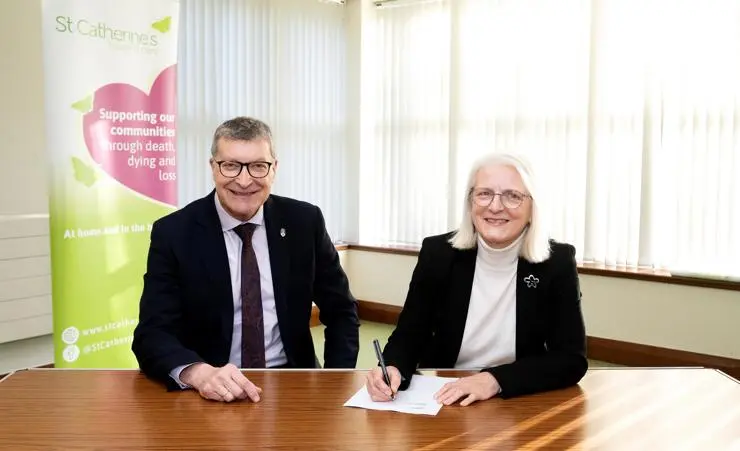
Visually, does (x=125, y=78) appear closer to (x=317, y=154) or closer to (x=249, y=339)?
(x=249, y=339)

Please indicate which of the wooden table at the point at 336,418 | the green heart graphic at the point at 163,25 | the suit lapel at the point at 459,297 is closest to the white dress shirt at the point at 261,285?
the wooden table at the point at 336,418

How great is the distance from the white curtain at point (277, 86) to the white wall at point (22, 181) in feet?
3.50

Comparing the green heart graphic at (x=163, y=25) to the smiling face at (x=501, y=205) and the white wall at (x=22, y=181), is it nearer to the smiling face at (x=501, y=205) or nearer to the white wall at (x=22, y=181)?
the white wall at (x=22, y=181)

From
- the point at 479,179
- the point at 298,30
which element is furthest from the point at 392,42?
the point at 479,179

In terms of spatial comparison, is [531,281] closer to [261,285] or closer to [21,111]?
[261,285]

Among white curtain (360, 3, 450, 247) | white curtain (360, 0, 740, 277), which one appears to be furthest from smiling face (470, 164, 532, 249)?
white curtain (360, 3, 450, 247)

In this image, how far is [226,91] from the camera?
5.31 metres

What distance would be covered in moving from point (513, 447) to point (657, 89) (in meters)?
3.92

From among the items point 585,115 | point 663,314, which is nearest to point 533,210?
point 663,314

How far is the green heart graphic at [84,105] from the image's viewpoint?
3506mm

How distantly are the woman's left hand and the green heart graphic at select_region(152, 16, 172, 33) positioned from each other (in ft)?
9.64

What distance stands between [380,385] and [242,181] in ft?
2.64

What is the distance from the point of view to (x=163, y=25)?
391 cm

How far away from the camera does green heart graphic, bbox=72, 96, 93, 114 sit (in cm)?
351
